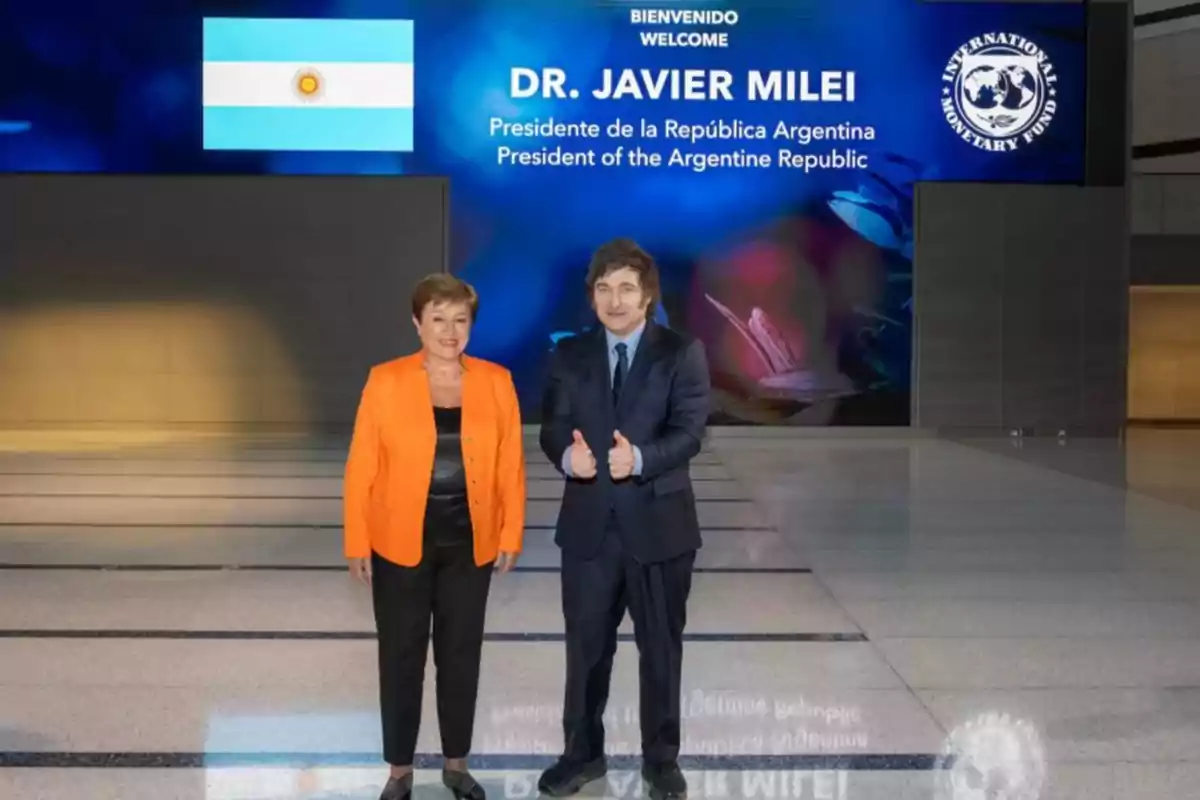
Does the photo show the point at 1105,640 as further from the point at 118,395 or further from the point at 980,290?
the point at 118,395

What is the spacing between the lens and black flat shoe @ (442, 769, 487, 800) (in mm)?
2502

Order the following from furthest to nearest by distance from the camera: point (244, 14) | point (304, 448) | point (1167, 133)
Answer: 1. point (1167, 133)
2. point (244, 14)
3. point (304, 448)

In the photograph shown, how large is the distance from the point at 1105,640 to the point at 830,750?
1.58 m

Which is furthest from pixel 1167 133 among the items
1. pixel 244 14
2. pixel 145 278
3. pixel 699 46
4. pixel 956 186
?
pixel 145 278

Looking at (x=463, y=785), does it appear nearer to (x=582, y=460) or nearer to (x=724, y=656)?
(x=582, y=460)

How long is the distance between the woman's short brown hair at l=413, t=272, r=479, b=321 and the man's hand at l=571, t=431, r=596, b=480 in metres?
0.36

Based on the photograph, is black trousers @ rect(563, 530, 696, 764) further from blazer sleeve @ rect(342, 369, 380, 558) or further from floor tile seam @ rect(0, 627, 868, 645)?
floor tile seam @ rect(0, 627, 868, 645)

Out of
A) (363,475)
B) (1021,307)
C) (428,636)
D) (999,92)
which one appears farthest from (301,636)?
(999,92)

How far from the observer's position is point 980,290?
41.1 feet

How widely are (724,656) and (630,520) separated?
1.39 m

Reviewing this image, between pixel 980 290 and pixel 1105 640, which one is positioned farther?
pixel 980 290

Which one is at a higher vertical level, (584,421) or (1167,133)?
(1167,133)

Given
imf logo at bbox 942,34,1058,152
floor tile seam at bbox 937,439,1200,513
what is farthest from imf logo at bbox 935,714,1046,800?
imf logo at bbox 942,34,1058,152

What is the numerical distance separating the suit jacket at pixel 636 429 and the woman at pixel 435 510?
122 mm
